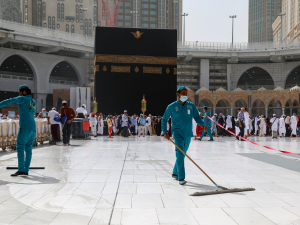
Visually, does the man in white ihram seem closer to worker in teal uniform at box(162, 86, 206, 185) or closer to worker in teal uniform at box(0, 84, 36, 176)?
worker in teal uniform at box(162, 86, 206, 185)

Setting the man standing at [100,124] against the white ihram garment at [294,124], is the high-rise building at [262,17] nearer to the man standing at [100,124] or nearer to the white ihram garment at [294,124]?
the white ihram garment at [294,124]

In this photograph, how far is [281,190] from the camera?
426cm

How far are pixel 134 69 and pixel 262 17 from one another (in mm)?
102524

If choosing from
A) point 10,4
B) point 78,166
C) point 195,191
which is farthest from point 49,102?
point 195,191

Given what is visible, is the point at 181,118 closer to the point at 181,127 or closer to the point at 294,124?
the point at 181,127

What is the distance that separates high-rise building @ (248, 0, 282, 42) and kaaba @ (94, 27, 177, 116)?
9790cm

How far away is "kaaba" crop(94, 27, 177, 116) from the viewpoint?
906 inches

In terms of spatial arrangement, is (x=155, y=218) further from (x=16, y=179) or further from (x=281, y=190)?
(x=16, y=179)

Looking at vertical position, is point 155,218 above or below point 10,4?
below

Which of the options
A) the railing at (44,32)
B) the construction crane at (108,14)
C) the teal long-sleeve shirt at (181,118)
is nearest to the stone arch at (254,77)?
the railing at (44,32)

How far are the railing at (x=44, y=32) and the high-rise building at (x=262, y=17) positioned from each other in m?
89.3

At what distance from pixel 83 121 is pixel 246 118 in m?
6.99

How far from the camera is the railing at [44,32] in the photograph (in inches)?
1249

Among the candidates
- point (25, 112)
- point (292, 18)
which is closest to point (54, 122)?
point (25, 112)
